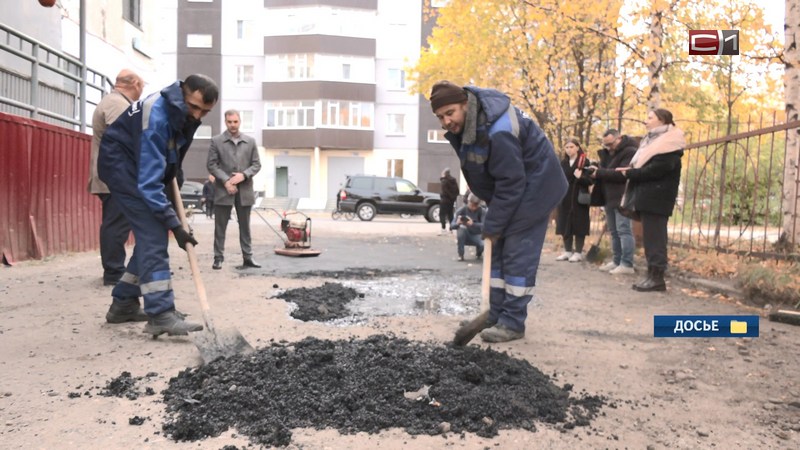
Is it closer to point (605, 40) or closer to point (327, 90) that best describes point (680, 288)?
point (605, 40)

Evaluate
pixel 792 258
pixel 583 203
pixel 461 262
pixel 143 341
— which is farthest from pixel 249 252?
pixel 792 258

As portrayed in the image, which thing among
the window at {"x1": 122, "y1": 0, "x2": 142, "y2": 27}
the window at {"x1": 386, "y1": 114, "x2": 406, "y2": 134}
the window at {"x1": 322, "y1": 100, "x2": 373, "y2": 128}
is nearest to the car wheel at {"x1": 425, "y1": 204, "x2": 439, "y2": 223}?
the window at {"x1": 122, "y1": 0, "x2": 142, "y2": 27}

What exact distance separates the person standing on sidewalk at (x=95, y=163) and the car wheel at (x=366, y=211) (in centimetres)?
1982

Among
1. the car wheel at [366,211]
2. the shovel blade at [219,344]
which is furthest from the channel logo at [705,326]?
the car wheel at [366,211]

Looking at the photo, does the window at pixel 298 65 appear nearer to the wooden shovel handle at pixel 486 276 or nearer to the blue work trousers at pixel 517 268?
the blue work trousers at pixel 517 268

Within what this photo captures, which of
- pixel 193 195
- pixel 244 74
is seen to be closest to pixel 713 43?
pixel 193 195

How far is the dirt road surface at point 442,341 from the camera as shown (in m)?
2.77

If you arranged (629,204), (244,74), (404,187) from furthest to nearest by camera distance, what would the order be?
(244,74) < (404,187) < (629,204)

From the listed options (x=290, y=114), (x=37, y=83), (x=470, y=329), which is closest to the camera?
(x=470, y=329)

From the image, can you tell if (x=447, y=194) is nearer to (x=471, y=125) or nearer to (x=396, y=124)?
(x=471, y=125)

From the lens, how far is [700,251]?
8195 millimetres

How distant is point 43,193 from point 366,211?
58.6ft

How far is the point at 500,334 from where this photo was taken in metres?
4.39

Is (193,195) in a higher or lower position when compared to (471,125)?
lower
